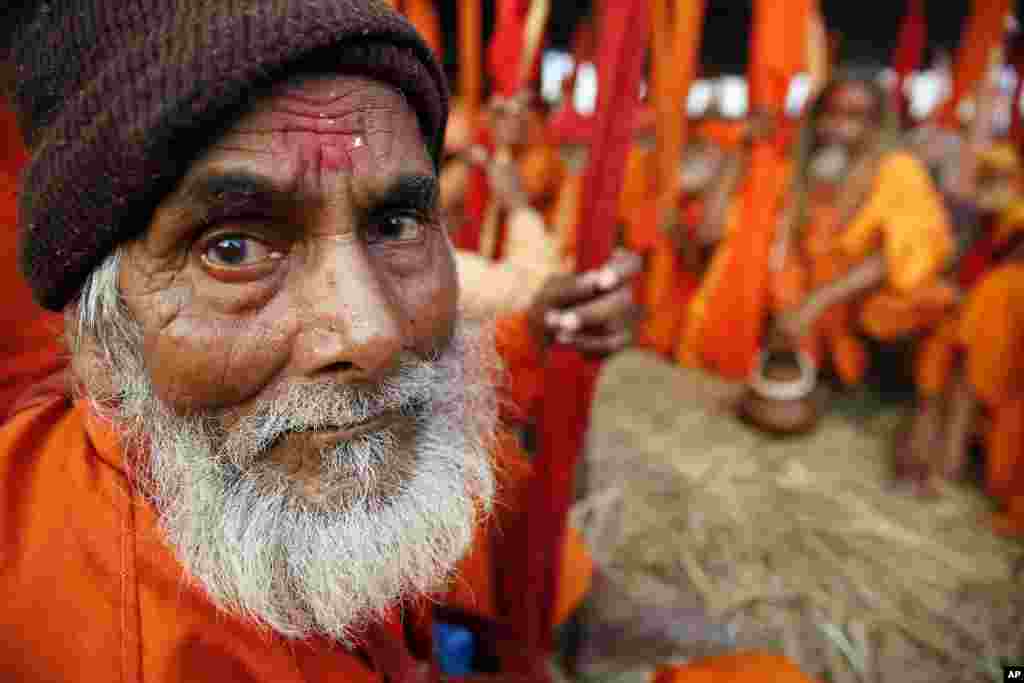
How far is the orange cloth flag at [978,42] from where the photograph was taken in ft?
11.0

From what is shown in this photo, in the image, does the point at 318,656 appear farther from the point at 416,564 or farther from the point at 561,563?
the point at 561,563

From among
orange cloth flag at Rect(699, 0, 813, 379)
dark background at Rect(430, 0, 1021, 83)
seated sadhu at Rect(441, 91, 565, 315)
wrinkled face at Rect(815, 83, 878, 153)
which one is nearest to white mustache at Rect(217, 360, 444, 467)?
seated sadhu at Rect(441, 91, 565, 315)

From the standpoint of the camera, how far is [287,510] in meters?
A: 0.74

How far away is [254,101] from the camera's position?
68 centimetres

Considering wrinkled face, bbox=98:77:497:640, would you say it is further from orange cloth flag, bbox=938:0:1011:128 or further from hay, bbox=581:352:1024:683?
orange cloth flag, bbox=938:0:1011:128

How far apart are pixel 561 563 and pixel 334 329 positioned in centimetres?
97

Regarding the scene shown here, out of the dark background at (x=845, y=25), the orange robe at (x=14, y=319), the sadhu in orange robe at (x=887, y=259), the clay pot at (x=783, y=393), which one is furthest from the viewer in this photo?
the dark background at (x=845, y=25)

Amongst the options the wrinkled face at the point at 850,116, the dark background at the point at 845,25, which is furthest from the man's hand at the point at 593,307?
the dark background at the point at 845,25

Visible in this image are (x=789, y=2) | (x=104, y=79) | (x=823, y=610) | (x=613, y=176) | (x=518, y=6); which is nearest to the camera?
(x=104, y=79)

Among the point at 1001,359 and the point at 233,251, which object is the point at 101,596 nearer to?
the point at 233,251

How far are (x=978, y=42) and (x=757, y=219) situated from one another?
166 centimetres

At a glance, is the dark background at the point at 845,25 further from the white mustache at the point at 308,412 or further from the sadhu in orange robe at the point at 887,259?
the white mustache at the point at 308,412

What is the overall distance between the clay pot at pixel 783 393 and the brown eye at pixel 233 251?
279 centimetres

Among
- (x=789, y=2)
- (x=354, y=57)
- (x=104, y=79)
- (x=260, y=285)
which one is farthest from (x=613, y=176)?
(x=789, y=2)
